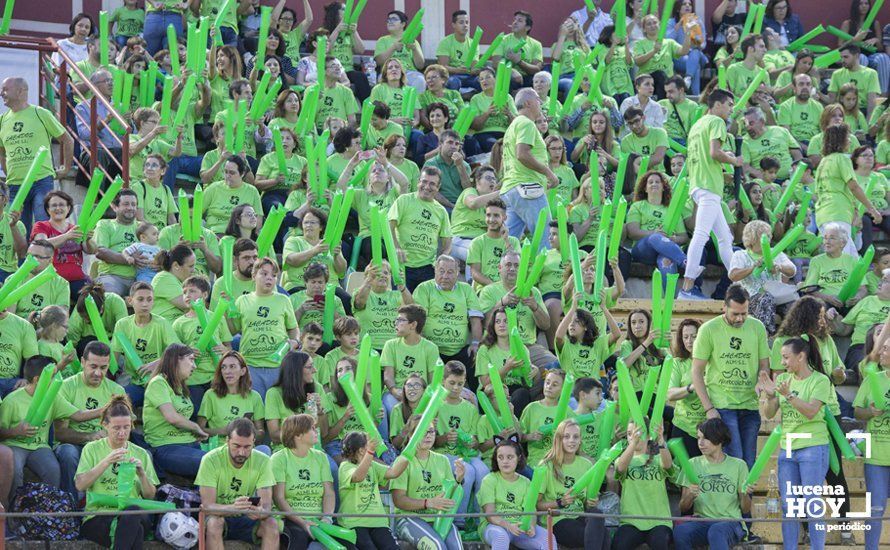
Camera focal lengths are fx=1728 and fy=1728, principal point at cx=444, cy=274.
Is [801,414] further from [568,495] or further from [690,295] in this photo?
[690,295]

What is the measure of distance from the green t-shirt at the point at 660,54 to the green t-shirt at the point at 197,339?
7781mm

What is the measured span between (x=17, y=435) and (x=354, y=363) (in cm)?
249

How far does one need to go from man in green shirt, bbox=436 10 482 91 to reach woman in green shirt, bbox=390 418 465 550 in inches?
280

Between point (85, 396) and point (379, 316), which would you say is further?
point (379, 316)

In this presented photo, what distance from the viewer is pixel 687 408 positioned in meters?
13.1

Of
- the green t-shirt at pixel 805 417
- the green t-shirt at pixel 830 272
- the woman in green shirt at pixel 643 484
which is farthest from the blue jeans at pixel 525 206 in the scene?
the green t-shirt at pixel 805 417

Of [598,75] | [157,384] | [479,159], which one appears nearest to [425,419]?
[157,384]

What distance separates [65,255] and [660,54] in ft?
27.2

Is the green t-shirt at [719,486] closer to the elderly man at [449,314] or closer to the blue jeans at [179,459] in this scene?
the elderly man at [449,314]

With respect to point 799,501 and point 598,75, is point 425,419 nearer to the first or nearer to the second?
point 799,501

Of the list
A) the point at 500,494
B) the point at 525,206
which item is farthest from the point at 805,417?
the point at 525,206

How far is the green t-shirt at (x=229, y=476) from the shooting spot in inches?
445

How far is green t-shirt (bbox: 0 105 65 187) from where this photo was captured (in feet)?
46.9

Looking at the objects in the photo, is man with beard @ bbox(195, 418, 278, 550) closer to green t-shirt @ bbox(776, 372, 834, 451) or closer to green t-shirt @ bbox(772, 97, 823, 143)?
green t-shirt @ bbox(776, 372, 834, 451)
